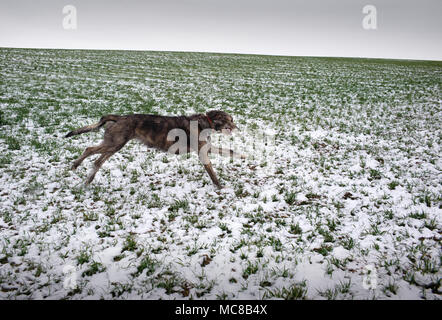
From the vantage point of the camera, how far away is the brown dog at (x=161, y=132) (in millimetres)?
4473

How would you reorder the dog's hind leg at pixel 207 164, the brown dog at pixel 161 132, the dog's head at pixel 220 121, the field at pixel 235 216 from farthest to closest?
the dog's head at pixel 220 121 < the dog's hind leg at pixel 207 164 < the brown dog at pixel 161 132 < the field at pixel 235 216

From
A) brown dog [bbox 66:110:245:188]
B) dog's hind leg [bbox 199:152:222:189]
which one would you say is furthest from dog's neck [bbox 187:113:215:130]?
dog's hind leg [bbox 199:152:222:189]

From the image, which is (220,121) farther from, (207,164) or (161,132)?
(161,132)

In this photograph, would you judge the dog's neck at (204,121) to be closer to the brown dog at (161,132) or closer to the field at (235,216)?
the brown dog at (161,132)

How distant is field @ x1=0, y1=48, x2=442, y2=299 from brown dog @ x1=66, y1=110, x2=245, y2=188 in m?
0.81

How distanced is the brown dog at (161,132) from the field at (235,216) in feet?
2.66

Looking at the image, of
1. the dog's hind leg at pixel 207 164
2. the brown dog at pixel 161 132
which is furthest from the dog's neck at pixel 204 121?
the dog's hind leg at pixel 207 164

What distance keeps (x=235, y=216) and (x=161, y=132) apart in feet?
7.17

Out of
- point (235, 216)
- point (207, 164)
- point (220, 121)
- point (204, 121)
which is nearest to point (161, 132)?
point (204, 121)

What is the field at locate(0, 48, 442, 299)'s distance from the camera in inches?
106

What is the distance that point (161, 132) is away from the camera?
15.2 ft

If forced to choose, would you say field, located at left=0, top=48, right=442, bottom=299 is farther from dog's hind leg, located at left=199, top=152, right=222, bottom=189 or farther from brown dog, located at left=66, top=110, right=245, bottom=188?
brown dog, located at left=66, top=110, right=245, bottom=188

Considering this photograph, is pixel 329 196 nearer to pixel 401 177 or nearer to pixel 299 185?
pixel 299 185

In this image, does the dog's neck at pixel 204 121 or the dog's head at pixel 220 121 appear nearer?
the dog's neck at pixel 204 121
